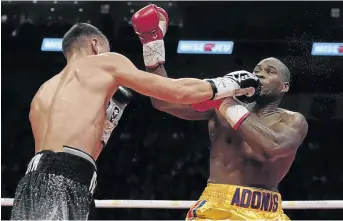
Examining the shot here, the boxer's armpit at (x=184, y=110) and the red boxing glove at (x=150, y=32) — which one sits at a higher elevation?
the red boxing glove at (x=150, y=32)

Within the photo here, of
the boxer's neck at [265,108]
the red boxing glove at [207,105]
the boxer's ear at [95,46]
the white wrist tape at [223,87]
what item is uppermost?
the boxer's ear at [95,46]

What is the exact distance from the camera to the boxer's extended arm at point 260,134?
2225 millimetres

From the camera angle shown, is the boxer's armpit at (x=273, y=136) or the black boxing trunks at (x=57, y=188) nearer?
the black boxing trunks at (x=57, y=188)

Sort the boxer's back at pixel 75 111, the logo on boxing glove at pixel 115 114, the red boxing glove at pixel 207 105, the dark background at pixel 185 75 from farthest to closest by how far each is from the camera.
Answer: the dark background at pixel 185 75
the red boxing glove at pixel 207 105
the logo on boxing glove at pixel 115 114
the boxer's back at pixel 75 111

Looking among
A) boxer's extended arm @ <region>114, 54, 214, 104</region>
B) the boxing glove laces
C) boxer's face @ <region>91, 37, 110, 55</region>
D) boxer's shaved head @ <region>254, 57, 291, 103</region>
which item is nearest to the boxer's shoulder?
boxer's shaved head @ <region>254, 57, 291, 103</region>

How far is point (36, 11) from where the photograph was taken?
5.68 metres

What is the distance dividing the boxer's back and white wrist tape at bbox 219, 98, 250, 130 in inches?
21.0

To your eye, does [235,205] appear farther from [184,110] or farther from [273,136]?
[184,110]

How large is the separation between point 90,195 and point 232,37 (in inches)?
147

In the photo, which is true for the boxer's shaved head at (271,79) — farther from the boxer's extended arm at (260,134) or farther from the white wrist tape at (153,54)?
the white wrist tape at (153,54)

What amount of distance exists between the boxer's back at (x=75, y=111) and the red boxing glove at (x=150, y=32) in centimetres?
50

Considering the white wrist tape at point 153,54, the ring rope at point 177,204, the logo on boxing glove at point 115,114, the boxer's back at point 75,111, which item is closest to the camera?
the boxer's back at point 75,111

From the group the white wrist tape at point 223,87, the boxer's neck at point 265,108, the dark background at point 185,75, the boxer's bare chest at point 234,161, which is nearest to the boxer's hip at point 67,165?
the white wrist tape at point 223,87

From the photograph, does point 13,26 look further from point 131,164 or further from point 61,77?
point 61,77
